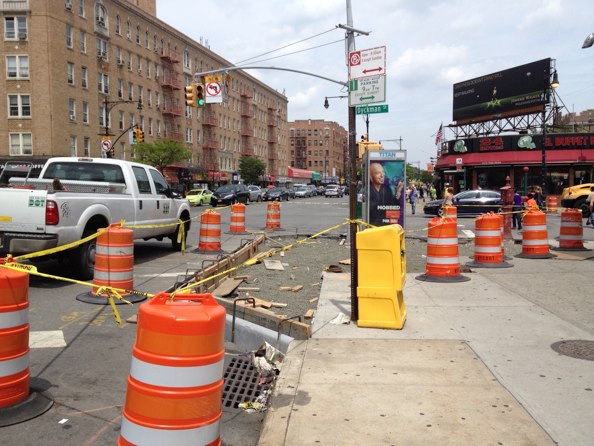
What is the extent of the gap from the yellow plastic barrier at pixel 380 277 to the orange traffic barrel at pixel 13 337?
12.0ft

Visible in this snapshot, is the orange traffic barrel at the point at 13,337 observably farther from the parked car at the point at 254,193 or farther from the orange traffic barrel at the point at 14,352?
the parked car at the point at 254,193

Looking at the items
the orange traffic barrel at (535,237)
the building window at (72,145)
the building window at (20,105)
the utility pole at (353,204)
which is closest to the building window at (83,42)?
the building window at (20,105)

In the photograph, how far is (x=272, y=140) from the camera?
104 meters

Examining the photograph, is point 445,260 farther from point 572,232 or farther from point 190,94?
point 190,94

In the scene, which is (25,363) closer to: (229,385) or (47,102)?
(229,385)

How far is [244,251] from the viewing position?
12047 mm

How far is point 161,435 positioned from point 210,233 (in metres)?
11.0

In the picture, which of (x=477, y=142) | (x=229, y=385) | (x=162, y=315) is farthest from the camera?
(x=477, y=142)

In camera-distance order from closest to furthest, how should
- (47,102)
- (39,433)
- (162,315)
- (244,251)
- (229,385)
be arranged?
(162,315)
(39,433)
(229,385)
(244,251)
(47,102)

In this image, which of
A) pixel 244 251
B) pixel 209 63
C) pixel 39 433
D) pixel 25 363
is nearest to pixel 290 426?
pixel 39 433

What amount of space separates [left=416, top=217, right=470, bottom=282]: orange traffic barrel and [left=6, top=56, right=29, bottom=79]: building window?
44220 millimetres

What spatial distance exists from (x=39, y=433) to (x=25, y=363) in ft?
2.10

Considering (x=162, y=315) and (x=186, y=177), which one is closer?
(x=162, y=315)

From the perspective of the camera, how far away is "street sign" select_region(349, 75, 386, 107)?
22.2 feet
